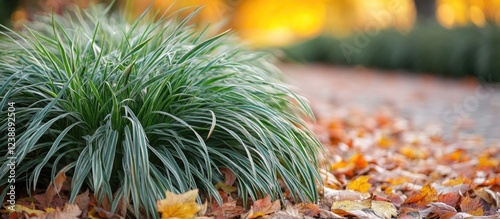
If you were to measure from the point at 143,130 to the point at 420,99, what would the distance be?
17.3ft

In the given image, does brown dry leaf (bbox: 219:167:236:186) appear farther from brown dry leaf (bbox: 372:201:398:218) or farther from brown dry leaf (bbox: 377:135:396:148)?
brown dry leaf (bbox: 377:135:396:148)

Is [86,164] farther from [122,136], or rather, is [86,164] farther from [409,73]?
[409,73]

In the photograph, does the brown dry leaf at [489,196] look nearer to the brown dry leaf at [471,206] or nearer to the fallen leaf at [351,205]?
the brown dry leaf at [471,206]

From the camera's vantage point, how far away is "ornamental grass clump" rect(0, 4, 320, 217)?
1901mm

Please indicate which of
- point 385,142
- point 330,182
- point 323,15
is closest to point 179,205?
point 330,182

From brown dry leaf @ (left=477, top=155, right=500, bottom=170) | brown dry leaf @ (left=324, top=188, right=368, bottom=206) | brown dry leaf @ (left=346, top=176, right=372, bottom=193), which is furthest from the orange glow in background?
brown dry leaf @ (left=324, top=188, right=368, bottom=206)

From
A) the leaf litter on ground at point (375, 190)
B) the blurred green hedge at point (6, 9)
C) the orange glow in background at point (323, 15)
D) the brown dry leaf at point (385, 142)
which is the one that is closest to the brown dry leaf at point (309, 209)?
the leaf litter on ground at point (375, 190)

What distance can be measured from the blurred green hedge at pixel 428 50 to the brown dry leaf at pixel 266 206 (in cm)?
615

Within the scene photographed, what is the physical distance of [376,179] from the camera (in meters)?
2.82

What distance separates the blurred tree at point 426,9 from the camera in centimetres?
1206

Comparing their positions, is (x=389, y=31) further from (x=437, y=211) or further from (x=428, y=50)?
(x=437, y=211)

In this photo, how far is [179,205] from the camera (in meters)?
1.84

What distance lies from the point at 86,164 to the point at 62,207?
0.58 ft

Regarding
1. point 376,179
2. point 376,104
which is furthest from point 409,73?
point 376,179
